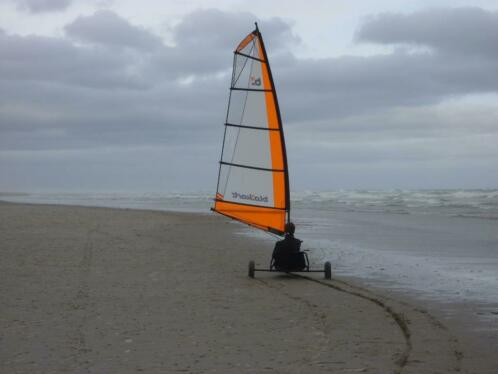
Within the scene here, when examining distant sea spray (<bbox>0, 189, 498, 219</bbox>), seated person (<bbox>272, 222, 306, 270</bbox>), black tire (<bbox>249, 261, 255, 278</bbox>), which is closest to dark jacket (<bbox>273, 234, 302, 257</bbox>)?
seated person (<bbox>272, 222, 306, 270</bbox>)

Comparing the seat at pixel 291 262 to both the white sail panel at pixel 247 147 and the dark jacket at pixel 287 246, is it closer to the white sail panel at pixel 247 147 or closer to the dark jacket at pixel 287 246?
the dark jacket at pixel 287 246

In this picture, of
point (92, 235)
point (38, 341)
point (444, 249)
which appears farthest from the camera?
point (92, 235)

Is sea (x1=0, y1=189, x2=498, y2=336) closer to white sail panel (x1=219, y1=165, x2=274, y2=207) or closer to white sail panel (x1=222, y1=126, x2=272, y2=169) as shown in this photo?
white sail panel (x1=219, y1=165, x2=274, y2=207)

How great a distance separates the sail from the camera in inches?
475

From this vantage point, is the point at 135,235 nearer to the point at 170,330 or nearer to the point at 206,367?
the point at 170,330

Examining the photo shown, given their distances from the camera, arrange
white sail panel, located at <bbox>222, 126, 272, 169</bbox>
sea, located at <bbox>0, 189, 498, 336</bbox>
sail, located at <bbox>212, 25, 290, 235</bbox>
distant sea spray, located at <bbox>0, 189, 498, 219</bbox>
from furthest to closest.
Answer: distant sea spray, located at <bbox>0, 189, 498, 219</bbox> < white sail panel, located at <bbox>222, 126, 272, 169</bbox> < sail, located at <bbox>212, 25, 290, 235</bbox> < sea, located at <bbox>0, 189, 498, 336</bbox>

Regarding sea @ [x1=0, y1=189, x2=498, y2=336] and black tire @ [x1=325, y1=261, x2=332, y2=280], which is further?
black tire @ [x1=325, y1=261, x2=332, y2=280]

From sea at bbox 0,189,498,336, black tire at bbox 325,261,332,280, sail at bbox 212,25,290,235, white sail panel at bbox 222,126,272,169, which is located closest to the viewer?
sea at bbox 0,189,498,336

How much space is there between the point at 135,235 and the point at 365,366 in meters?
15.0

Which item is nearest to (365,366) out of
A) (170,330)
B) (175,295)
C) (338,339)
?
(338,339)

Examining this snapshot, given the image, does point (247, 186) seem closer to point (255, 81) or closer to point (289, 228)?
point (289, 228)

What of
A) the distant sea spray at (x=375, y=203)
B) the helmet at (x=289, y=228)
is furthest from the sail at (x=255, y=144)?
the distant sea spray at (x=375, y=203)

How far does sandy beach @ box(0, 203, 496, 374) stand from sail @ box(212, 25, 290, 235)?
1.26 m

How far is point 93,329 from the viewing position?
7.15 metres
